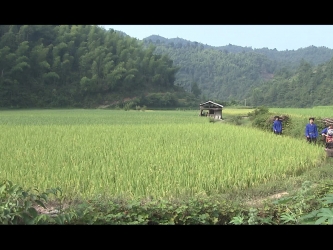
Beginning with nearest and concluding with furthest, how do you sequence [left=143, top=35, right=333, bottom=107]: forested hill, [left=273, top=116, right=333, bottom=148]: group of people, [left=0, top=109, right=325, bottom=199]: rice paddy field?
[left=0, top=109, right=325, bottom=199]: rice paddy field < [left=273, top=116, right=333, bottom=148]: group of people < [left=143, top=35, right=333, bottom=107]: forested hill

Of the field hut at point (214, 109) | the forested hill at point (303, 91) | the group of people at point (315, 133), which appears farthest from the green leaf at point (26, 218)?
the forested hill at point (303, 91)

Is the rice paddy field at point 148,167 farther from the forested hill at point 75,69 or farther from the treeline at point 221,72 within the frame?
the treeline at point 221,72

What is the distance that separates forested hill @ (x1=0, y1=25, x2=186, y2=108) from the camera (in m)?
45.7

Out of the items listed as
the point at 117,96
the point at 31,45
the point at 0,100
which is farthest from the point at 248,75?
the point at 0,100

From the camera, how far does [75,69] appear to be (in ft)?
182

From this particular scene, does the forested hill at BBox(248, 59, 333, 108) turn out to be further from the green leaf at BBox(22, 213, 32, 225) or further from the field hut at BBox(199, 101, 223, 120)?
the green leaf at BBox(22, 213, 32, 225)

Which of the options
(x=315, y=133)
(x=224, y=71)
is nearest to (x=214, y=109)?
(x=315, y=133)

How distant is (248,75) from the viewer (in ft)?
302

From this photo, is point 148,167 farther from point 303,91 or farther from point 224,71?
point 224,71

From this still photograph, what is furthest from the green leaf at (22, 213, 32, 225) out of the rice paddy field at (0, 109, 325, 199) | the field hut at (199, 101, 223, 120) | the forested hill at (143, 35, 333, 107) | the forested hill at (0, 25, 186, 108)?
the forested hill at (143, 35, 333, 107)

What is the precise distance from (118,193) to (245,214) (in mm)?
1838

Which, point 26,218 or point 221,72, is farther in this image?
point 221,72

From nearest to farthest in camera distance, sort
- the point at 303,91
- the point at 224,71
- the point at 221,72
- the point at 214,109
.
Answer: the point at 214,109
the point at 303,91
the point at 224,71
the point at 221,72
